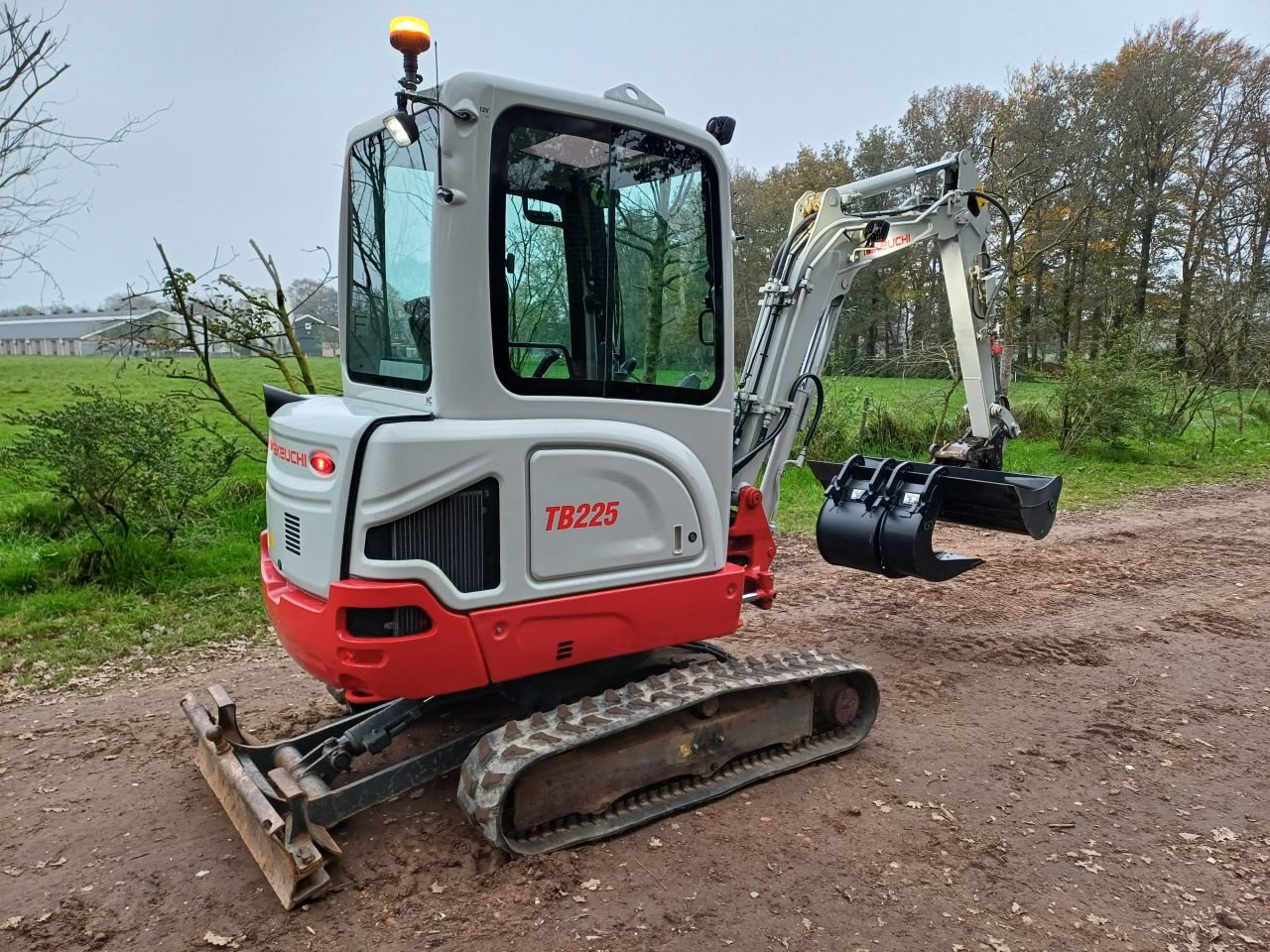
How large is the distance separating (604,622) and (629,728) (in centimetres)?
43

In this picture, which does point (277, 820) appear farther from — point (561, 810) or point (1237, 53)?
point (1237, 53)

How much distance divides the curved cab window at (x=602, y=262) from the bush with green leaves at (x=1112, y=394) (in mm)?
12073

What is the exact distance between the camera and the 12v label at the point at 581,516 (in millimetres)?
3311

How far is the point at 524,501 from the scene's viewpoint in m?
3.22

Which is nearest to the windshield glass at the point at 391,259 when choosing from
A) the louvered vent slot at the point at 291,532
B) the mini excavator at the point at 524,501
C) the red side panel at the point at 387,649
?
the mini excavator at the point at 524,501

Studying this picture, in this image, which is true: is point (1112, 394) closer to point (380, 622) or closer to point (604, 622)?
point (604, 622)

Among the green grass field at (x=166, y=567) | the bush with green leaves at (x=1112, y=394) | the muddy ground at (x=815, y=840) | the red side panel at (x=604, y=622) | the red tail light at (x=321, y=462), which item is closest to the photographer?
the muddy ground at (x=815, y=840)

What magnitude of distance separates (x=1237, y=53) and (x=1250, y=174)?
3.90 m

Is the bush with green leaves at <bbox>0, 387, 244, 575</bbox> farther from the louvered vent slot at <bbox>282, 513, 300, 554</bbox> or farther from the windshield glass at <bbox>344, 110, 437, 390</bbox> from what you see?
the louvered vent slot at <bbox>282, 513, 300, 554</bbox>

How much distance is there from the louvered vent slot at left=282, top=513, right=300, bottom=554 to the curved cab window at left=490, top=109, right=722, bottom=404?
3.34ft

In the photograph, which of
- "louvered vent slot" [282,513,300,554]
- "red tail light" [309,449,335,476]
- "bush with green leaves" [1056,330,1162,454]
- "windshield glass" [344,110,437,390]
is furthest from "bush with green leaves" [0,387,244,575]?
"bush with green leaves" [1056,330,1162,454]

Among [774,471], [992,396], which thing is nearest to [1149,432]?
[992,396]

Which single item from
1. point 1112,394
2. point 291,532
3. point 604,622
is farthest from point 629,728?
point 1112,394

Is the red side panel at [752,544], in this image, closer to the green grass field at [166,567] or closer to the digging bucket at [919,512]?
the digging bucket at [919,512]
